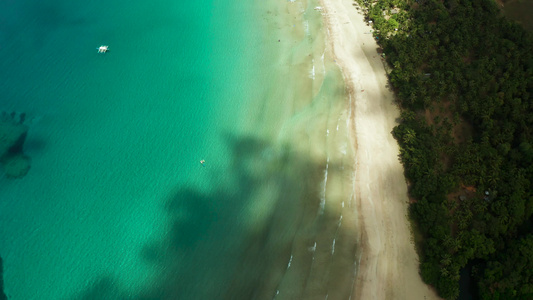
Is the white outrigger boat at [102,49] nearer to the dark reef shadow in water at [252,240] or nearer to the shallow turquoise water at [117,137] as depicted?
the shallow turquoise water at [117,137]

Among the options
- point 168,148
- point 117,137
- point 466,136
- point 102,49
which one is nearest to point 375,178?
point 466,136

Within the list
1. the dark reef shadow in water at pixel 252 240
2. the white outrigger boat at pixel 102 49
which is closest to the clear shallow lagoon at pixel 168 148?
the dark reef shadow in water at pixel 252 240

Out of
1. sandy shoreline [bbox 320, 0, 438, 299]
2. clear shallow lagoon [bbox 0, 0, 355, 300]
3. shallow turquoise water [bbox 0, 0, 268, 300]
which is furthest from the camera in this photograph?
shallow turquoise water [bbox 0, 0, 268, 300]

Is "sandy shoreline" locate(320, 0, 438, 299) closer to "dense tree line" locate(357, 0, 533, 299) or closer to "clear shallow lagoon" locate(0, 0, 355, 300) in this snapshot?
"dense tree line" locate(357, 0, 533, 299)

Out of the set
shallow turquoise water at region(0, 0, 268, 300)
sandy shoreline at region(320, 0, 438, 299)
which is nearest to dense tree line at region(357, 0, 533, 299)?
sandy shoreline at region(320, 0, 438, 299)

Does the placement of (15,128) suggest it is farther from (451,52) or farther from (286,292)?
(451,52)

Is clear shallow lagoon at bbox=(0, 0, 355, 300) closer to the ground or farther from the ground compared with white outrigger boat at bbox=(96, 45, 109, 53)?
closer to the ground
